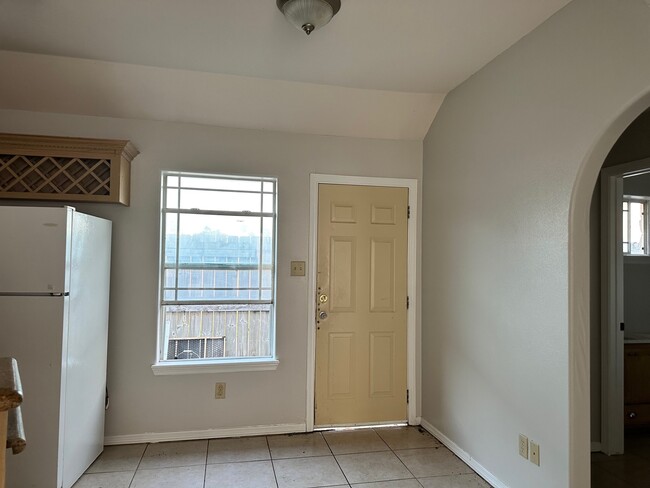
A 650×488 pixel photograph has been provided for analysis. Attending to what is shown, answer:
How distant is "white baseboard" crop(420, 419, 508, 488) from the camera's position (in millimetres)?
2509

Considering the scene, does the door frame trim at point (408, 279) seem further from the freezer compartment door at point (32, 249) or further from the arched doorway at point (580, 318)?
the freezer compartment door at point (32, 249)

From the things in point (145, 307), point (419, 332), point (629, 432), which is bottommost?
point (629, 432)

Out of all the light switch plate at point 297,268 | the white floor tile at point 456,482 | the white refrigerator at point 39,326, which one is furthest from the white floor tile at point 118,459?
the white floor tile at point 456,482

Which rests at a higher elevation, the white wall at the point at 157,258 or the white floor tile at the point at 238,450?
the white wall at the point at 157,258

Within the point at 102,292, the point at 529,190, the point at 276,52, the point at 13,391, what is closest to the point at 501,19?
the point at 529,190

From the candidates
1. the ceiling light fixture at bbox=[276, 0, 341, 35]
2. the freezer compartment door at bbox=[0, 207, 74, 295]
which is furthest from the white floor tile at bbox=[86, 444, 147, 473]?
the ceiling light fixture at bbox=[276, 0, 341, 35]

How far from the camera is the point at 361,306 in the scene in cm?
342

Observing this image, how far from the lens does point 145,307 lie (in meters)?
3.09

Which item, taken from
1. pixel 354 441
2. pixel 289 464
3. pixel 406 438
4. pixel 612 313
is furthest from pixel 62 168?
pixel 612 313

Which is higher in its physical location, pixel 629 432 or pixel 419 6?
pixel 419 6

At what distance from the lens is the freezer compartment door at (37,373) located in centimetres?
222

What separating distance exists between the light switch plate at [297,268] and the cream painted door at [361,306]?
0.14m

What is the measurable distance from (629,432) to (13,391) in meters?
4.09

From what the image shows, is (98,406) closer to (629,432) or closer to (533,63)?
(533,63)
